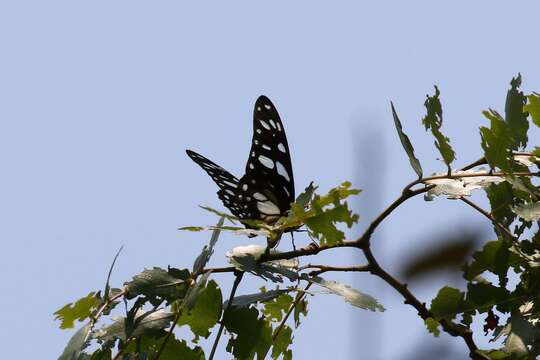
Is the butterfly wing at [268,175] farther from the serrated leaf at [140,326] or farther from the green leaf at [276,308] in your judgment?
the serrated leaf at [140,326]

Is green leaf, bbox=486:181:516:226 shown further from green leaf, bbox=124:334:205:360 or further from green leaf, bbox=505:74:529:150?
green leaf, bbox=124:334:205:360

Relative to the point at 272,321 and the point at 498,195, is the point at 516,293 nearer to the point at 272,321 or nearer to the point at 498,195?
the point at 498,195

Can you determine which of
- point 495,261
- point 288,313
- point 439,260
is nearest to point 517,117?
point 495,261

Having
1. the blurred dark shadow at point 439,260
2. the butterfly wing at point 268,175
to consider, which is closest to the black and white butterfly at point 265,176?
the butterfly wing at point 268,175

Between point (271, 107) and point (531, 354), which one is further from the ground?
point (271, 107)

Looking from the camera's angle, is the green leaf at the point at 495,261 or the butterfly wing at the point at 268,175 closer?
the green leaf at the point at 495,261

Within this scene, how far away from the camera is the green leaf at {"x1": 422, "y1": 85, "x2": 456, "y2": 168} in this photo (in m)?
1.66

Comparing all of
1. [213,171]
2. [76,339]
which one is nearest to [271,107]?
[213,171]

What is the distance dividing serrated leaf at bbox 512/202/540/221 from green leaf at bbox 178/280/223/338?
70 centimetres

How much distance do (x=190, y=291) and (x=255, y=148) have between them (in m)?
0.79

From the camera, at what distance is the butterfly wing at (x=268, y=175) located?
7.25 feet

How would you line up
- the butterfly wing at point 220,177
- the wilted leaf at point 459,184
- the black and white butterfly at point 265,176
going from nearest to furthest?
1. the wilted leaf at point 459,184
2. the black and white butterfly at point 265,176
3. the butterfly wing at point 220,177

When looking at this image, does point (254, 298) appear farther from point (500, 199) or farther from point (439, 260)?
point (439, 260)

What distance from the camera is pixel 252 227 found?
1677mm
